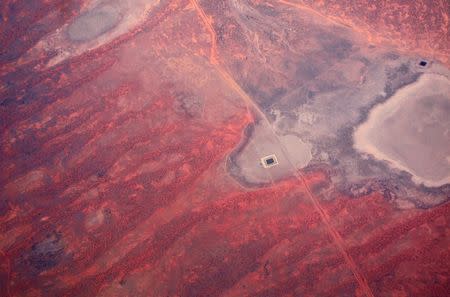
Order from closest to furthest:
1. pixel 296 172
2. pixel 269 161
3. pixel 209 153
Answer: pixel 296 172, pixel 269 161, pixel 209 153

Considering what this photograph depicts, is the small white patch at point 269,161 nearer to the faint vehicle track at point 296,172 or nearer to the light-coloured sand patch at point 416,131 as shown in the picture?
the faint vehicle track at point 296,172

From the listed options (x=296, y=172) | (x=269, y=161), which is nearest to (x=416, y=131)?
(x=296, y=172)

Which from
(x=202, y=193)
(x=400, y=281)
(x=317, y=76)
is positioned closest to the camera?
(x=400, y=281)

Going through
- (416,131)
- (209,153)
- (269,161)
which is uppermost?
(209,153)

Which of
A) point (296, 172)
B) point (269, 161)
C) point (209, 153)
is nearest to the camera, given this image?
point (296, 172)

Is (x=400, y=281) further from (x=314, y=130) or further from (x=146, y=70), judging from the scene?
(x=146, y=70)

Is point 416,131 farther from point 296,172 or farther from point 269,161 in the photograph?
point 269,161

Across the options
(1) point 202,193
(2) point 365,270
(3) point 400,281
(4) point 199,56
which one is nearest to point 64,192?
(1) point 202,193
